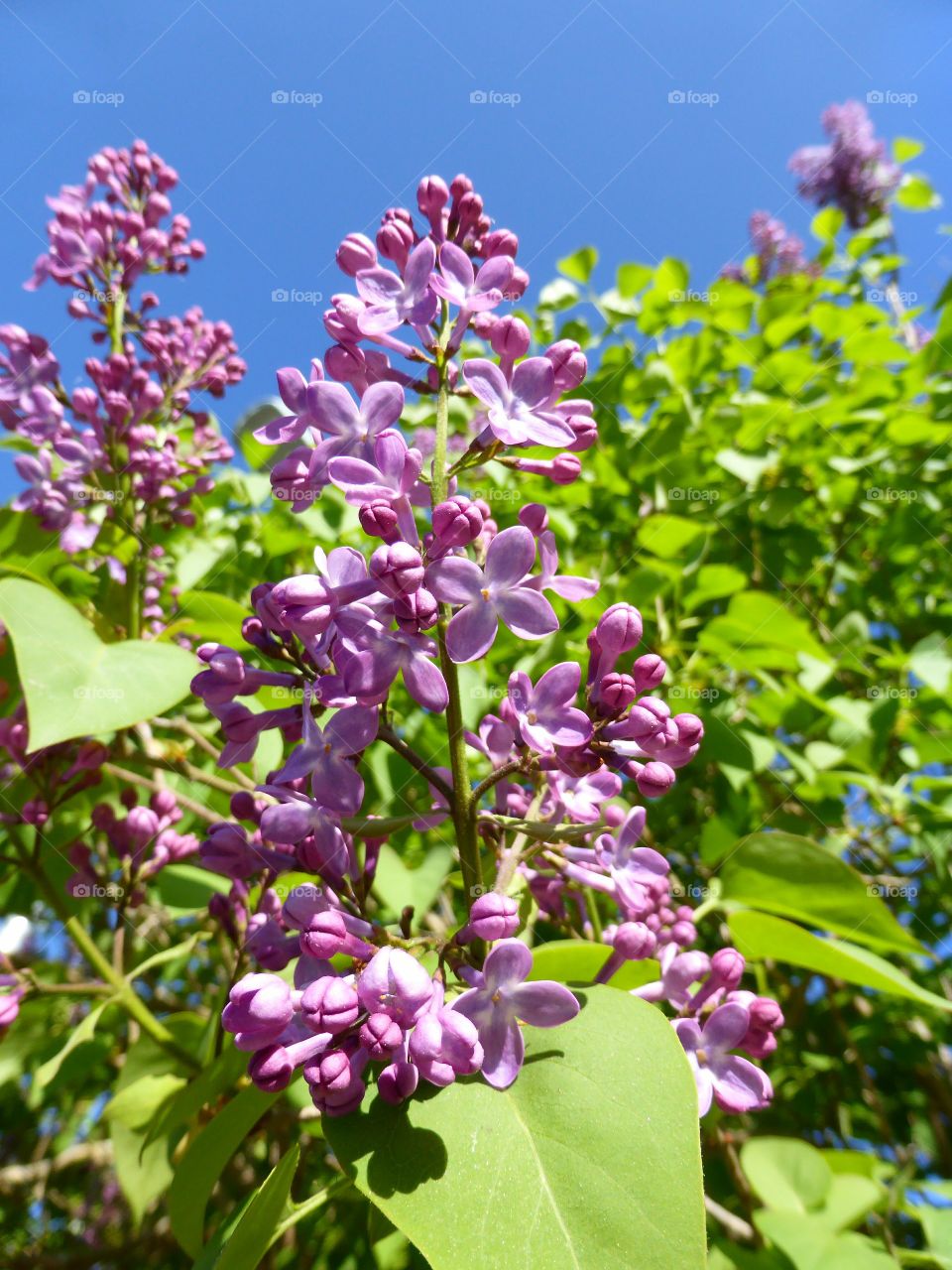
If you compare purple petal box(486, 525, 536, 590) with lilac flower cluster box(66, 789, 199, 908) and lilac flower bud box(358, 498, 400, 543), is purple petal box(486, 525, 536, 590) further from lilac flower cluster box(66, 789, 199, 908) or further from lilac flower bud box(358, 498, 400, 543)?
lilac flower cluster box(66, 789, 199, 908)

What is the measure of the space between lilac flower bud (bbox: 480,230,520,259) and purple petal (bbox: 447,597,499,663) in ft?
2.22

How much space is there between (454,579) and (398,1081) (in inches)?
21.3

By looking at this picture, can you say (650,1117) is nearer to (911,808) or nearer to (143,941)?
(911,808)

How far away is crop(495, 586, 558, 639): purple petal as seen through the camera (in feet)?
3.22

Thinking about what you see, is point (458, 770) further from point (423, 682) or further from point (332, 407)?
point (332, 407)

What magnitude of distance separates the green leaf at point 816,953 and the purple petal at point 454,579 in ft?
2.85

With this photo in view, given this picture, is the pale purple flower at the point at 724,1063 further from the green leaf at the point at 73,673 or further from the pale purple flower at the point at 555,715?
the green leaf at the point at 73,673

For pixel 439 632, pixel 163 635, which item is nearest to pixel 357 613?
pixel 439 632

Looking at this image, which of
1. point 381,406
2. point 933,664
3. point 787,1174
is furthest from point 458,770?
point 933,664

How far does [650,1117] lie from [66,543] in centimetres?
199

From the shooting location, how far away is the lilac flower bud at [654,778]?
108 centimetres

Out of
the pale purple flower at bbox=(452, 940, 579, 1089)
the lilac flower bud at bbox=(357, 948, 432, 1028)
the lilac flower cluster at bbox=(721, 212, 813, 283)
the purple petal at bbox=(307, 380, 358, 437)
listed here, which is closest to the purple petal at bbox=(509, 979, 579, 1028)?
the pale purple flower at bbox=(452, 940, 579, 1089)

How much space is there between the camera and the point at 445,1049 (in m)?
0.87

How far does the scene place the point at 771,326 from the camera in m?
2.96
